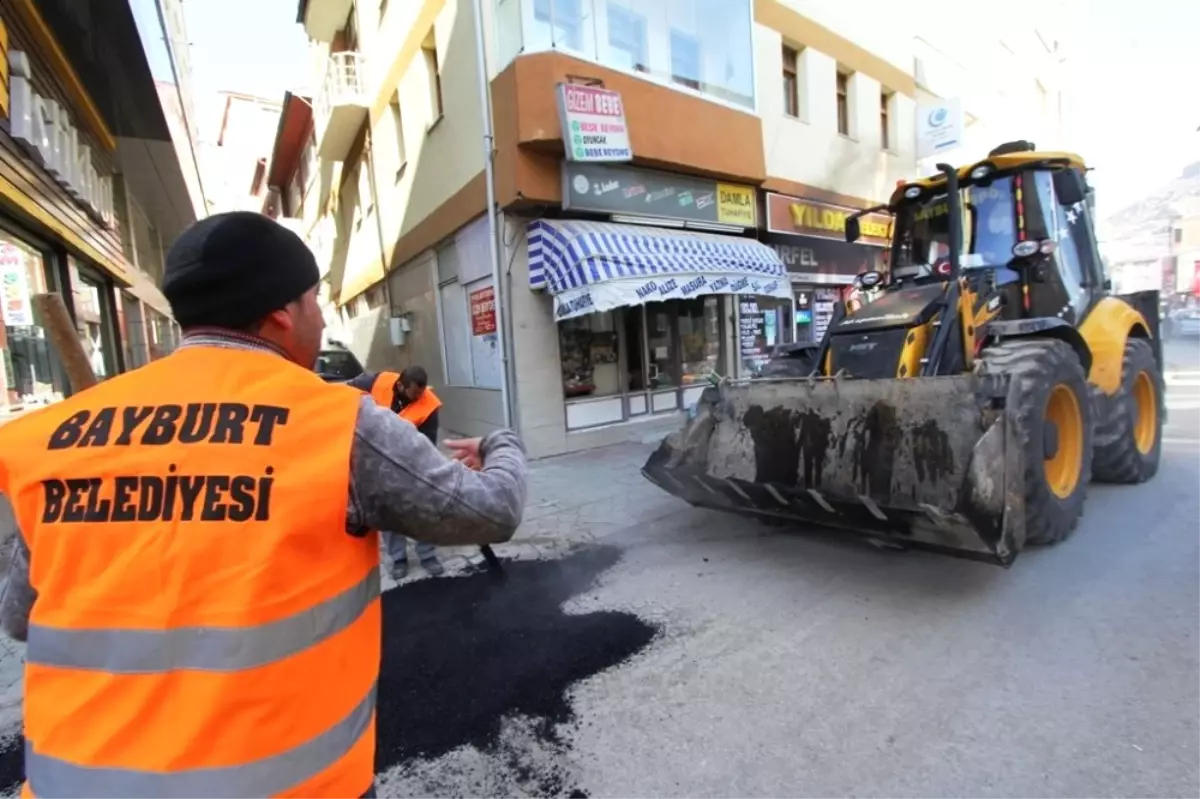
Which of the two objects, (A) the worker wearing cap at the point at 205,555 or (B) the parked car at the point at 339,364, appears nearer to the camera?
(A) the worker wearing cap at the point at 205,555

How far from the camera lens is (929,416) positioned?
12.5 feet

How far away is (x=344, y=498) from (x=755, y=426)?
12.6 ft

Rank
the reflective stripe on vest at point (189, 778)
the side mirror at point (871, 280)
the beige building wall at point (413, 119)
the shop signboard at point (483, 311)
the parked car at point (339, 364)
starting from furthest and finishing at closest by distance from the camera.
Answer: the parked car at point (339, 364)
the beige building wall at point (413, 119)
the shop signboard at point (483, 311)
the side mirror at point (871, 280)
the reflective stripe on vest at point (189, 778)

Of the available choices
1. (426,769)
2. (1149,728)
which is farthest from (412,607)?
(1149,728)

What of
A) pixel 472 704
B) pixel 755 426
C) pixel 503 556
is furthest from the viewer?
pixel 503 556

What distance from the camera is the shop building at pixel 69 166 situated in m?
5.68

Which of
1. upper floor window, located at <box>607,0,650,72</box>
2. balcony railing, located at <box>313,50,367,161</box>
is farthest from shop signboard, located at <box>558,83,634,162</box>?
balcony railing, located at <box>313,50,367,161</box>

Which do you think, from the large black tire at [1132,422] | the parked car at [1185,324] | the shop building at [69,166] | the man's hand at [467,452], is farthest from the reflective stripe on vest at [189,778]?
the parked car at [1185,324]

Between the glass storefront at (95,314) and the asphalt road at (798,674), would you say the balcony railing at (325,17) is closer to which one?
the glass storefront at (95,314)

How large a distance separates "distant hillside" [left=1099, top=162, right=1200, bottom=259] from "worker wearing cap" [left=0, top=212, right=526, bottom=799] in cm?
6245

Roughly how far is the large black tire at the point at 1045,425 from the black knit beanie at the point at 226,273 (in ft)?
12.1

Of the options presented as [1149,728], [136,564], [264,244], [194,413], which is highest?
[264,244]

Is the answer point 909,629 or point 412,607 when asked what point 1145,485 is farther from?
point 412,607

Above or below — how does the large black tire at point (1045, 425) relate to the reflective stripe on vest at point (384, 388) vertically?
below
